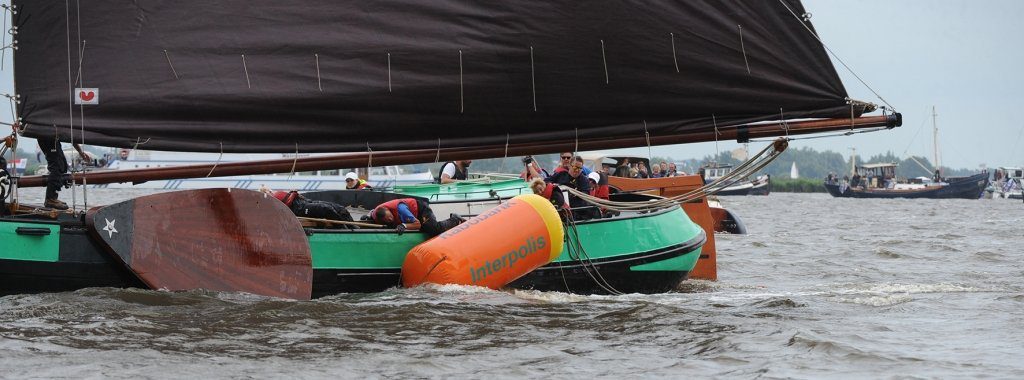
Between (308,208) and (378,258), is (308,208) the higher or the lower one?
the higher one

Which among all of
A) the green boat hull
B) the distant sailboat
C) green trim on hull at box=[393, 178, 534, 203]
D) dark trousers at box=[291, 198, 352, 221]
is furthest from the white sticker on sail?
the distant sailboat

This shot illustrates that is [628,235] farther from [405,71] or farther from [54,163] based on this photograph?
[54,163]

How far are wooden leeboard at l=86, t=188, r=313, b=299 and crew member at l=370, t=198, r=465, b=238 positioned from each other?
3.46ft

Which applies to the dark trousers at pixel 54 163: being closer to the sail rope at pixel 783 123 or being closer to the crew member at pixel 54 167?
the crew member at pixel 54 167

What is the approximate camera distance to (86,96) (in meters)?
12.3

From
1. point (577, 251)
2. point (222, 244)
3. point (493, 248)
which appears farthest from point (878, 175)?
point (222, 244)

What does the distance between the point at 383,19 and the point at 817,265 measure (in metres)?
9.87

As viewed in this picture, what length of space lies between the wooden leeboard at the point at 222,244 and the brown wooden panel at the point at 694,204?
19.5ft

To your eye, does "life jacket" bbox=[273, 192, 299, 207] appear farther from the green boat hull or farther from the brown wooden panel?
the brown wooden panel

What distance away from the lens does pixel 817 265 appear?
2006 cm

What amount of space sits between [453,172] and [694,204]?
3363mm

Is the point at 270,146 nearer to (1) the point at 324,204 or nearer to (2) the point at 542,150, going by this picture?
(1) the point at 324,204

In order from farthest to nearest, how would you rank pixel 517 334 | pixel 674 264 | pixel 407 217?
pixel 674 264
pixel 407 217
pixel 517 334

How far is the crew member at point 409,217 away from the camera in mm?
12875
